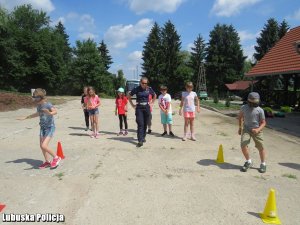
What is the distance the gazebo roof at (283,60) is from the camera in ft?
66.7

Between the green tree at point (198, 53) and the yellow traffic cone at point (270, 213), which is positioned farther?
the green tree at point (198, 53)

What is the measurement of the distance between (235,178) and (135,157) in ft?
8.52

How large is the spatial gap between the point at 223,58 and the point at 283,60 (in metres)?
52.7

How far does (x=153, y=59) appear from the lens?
232 ft

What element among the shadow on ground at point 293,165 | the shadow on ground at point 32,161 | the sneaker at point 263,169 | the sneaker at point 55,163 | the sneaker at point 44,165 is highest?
the sneaker at point 55,163

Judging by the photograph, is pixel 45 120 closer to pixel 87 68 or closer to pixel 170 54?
pixel 87 68

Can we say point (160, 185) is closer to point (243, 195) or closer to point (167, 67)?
point (243, 195)

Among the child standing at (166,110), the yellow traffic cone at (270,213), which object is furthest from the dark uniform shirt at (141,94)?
→ the yellow traffic cone at (270,213)

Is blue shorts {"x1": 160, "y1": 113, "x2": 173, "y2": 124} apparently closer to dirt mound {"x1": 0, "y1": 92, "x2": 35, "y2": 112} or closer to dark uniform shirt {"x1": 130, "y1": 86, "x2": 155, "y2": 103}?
dark uniform shirt {"x1": 130, "y1": 86, "x2": 155, "y2": 103}

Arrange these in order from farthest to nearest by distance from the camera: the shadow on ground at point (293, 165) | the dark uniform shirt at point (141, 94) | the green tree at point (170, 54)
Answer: the green tree at point (170, 54)
the dark uniform shirt at point (141, 94)
the shadow on ground at point (293, 165)

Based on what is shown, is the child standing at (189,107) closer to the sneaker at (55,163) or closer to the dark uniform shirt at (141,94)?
the dark uniform shirt at (141,94)

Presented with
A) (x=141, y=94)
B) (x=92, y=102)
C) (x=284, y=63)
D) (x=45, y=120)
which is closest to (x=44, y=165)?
(x=45, y=120)

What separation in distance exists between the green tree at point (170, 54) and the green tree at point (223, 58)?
7.62 meters

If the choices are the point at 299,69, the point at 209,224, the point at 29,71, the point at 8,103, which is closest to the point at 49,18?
the point at 29,71
